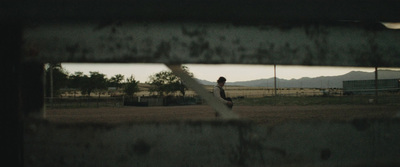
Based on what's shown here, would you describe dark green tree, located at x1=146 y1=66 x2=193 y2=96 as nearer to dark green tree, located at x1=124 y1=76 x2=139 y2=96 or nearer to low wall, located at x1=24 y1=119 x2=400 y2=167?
dark green tree, located at x1=124 y1=76 x2=139 y2=96

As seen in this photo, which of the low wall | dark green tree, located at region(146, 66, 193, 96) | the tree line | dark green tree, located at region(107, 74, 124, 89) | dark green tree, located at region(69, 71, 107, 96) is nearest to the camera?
the low wall

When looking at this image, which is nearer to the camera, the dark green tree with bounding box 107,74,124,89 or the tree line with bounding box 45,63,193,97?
the tree line with bounding box 45,63,193,97

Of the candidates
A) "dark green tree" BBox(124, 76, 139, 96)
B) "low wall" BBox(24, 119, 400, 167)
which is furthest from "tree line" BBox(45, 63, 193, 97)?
"low wall" BBox(24, 119, 400, 167)

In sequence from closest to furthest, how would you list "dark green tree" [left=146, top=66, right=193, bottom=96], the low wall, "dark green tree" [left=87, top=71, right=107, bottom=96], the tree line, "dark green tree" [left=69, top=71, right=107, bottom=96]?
1. the low wall
2. the tree line
3. "dark green tree" [left=69, top=71, right=107, bottom=96]
4. "dark green tree" [left=87, top=71, right=107, bottom=96]
5. "dark green tree" [left=146, top=66, right=193, bottom=96]

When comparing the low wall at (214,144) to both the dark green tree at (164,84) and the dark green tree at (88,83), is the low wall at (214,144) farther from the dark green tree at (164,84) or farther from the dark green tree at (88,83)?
the dark green tree at (164,84)

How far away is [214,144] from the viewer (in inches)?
45.3

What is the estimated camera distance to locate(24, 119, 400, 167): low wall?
3.61 feet

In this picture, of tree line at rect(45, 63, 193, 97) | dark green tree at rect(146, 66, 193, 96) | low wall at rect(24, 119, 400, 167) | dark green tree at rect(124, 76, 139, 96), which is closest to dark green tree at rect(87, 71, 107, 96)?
tree line at rect(45, 63, 193, 97)

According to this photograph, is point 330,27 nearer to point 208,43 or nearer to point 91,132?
point 208,43

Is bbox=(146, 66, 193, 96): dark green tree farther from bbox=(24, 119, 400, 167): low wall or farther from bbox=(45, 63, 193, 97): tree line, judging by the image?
bbox=(24, 119, 400, 167): low wall

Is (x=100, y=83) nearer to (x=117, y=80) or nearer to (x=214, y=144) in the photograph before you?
(x=117, y=80)

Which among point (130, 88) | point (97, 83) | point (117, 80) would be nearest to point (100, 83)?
point (97, 83)

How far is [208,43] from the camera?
114 centimetres

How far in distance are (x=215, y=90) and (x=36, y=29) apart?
3.90 metres
